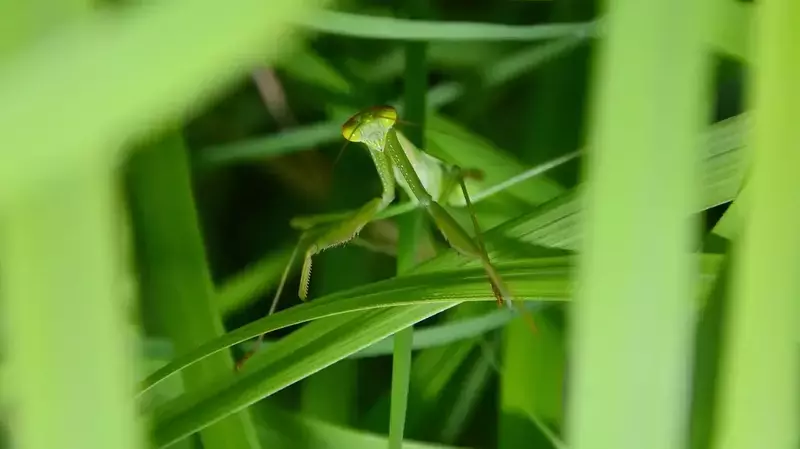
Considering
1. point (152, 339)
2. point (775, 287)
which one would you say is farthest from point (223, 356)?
point (775, 287)

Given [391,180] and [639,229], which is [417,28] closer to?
[391,180]

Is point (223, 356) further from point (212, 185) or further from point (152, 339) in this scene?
point (212, 185)

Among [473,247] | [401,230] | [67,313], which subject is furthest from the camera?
[401,230]

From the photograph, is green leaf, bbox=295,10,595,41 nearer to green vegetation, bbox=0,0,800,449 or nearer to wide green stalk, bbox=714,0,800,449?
green vegetation, bbox=0,0,800,449

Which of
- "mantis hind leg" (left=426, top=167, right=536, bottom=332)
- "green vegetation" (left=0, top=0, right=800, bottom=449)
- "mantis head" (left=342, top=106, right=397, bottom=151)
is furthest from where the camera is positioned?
"mantis head" (left=342, top=106, right=397, bottom=151)

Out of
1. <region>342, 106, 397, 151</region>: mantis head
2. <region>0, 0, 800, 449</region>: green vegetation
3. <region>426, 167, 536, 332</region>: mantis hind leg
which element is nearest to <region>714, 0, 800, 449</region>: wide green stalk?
<region>0, 0, 800, 449</region>: green vegetation

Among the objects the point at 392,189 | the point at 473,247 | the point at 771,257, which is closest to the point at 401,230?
the point at 392,189
